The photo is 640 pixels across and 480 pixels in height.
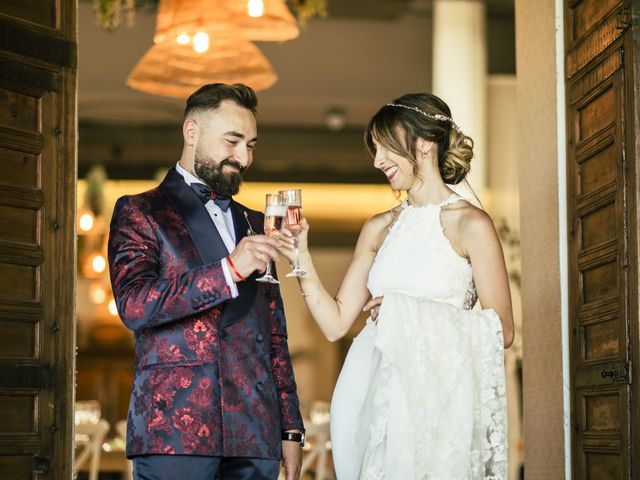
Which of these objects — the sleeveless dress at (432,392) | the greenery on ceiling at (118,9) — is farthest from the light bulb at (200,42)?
the sleeveless dress at (432,392)

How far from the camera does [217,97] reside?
11.1 ft

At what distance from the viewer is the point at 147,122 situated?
39.1 feet

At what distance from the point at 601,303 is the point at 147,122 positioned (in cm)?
873

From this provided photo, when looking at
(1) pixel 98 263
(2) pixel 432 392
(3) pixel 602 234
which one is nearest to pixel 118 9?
(3) pixel 602 234

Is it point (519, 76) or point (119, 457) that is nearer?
point (519, 76)

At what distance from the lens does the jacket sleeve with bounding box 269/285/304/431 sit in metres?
3.38

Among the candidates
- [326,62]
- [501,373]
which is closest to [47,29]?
[501,373]

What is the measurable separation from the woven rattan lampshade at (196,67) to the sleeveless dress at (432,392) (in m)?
2.70

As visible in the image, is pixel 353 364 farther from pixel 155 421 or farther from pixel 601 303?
pixel 601 303

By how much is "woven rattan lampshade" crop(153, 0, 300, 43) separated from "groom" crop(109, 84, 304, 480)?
7.45 feet

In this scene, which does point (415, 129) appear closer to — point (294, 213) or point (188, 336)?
point (294, 213)

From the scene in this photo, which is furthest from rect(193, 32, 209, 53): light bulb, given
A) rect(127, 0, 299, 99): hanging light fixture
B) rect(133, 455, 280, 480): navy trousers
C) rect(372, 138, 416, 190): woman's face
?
rect(133, 455, 280, 480): navy trousers

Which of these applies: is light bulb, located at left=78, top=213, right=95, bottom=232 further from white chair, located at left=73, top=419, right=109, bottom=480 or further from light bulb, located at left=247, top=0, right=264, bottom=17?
light bulb, located at left=247, top=0, right=264, bottom=17

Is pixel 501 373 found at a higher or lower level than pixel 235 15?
lower
